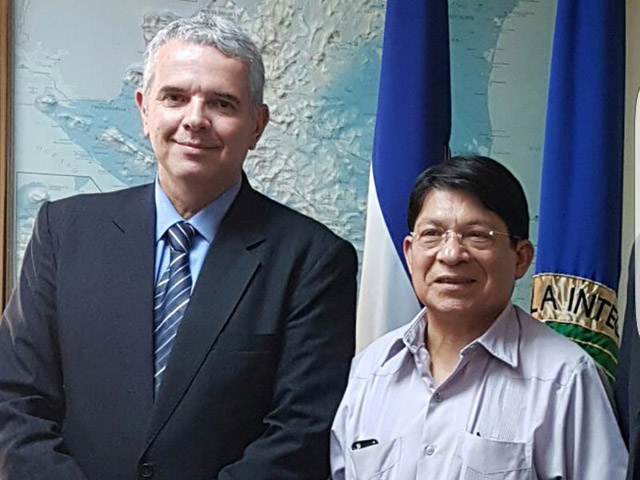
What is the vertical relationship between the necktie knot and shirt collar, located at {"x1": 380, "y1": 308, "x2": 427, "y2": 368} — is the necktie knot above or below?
above

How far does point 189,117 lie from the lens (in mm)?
1465

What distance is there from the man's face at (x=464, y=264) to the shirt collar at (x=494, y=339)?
3 cm

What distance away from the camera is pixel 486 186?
57.7 inches

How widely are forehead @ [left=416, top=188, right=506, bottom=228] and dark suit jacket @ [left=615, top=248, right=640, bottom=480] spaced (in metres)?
0.27

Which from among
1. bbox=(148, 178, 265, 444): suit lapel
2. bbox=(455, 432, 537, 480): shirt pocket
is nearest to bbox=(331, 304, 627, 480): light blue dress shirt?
bbox=(455, 432, 537, 480): shirt pocket

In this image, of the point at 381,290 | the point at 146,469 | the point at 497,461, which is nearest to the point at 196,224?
A: the point at 146,469

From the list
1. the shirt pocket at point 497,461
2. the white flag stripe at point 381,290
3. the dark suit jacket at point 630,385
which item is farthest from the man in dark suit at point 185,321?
the dark suit jacket at point 630,385

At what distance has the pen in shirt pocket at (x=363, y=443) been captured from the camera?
1.45 metres

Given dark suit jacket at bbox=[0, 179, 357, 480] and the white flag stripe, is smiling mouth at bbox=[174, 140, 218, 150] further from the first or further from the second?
the white flag stripe

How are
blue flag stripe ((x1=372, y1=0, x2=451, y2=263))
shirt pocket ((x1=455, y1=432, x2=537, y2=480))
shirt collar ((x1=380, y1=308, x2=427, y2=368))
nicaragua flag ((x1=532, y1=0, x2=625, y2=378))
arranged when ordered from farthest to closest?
→ 1. blue flag stripe ((x1=372, y1=0, x2=451, y2=263))
2. nicaragua flag ((x1=532, y1=0, x2=625, y2=378))
3. shirt collar ((x1=380, y1=308, x2=427, y2=368))
4. shirt pocket ((x1=455, y1=432, x2=537, y2=480))

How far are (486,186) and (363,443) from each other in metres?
0.52

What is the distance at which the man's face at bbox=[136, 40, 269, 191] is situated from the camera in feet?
4.83

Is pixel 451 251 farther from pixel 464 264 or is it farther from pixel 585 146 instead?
pixel 585 146

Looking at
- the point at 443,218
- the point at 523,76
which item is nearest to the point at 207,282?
the point at 443,218
